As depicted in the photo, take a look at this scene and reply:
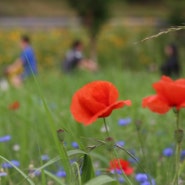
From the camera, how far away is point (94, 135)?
4070 mm

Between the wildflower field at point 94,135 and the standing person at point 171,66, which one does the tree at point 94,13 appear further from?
the standing person at point 171,66

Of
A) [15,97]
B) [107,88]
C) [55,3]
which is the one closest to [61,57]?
[15,97]

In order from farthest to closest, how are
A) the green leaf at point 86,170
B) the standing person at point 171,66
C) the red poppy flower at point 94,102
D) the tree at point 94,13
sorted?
the tree at point 94,13 < the standing person at point 171,66 < the green leaf at point 86,170 < the red poppy flower at point 94,102

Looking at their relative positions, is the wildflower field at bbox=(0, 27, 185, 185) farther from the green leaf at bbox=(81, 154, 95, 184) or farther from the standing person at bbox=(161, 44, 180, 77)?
the standing person at bbox=(161, 44, 180, 77)

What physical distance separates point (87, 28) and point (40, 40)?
4.54 ft

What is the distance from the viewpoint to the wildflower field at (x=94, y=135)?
1654mm

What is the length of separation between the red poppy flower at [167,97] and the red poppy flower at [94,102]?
8cm

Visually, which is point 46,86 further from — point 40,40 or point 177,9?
point 177,9

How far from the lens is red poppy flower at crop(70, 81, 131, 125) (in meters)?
1.62

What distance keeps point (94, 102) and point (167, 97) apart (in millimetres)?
199

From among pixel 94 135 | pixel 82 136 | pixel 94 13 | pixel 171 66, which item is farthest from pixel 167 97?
pixel 94 13

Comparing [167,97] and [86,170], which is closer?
[167,97]

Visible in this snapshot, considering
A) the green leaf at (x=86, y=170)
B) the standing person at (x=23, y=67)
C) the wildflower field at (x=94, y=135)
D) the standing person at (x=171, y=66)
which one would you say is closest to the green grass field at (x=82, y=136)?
the wildflower field at (x=94, y=135)

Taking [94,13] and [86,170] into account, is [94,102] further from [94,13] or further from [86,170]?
[94,13]
